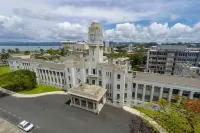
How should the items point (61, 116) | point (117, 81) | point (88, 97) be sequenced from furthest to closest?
point (117, 81)
point (88, 97)
point (61, 116)

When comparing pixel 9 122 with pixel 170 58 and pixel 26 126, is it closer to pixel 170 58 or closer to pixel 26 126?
pixel 26 126

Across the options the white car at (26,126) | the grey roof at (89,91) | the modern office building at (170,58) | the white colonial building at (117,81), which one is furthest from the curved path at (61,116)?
the modern office building at (170,58)

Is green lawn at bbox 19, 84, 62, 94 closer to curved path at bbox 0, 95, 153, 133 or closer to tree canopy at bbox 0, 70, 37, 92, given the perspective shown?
tree canopy at bbox 0, 70, 37, 92

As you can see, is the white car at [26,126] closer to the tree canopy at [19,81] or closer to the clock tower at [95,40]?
the tree canopy at [19,81]

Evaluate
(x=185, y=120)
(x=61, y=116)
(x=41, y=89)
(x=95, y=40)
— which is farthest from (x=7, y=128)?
(x=185, y=120)

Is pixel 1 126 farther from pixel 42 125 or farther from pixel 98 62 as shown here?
pixel 98 62

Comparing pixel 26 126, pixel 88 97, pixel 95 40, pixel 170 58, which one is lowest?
pixel 26 126
